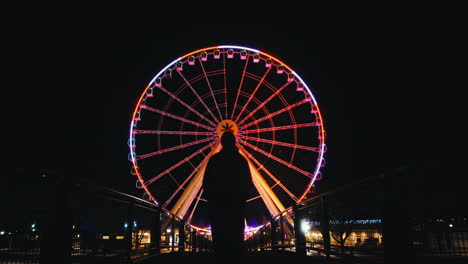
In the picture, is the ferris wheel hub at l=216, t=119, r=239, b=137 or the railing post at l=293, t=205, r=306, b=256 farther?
the ferris wheel hub at l=216, t=119, r=239, b=137

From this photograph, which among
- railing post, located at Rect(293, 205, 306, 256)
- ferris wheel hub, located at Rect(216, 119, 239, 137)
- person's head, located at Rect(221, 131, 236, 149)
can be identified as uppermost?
ferris wheel hub, located at Rect(216, 119, 239, 137)

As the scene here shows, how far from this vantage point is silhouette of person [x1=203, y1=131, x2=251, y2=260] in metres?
4.12

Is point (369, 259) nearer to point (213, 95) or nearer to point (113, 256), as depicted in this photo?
point (113, 256)

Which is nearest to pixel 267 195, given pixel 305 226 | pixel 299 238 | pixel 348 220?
pixel 299 238

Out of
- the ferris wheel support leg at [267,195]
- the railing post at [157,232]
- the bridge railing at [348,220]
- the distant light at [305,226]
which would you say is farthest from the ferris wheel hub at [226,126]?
the bridge railing at [348,220]

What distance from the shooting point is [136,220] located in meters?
5.51

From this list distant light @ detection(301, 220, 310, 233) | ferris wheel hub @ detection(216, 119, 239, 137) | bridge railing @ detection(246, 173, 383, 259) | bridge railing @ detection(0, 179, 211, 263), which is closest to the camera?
bridge railing @ detection(0, 179, 211, 263)

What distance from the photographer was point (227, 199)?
166 inches

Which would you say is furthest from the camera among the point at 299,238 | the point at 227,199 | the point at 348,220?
the point at 299,238

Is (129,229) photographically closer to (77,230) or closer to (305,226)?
(77,230)

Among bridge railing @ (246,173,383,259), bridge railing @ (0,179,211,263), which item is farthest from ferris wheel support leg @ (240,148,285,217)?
bridge railing @ (0,179,211,263)

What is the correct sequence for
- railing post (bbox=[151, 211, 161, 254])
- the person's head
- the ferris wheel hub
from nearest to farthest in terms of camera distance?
the person's head → railing post (bbox=[151, 211, 161, 254]) → the ferris wheel hub

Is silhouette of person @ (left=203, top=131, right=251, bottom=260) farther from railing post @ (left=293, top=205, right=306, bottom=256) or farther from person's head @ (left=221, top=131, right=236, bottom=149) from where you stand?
railing post @ (left=293, top=205, right=306, bottom=256)

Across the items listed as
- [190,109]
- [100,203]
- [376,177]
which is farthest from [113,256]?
[190,109]
